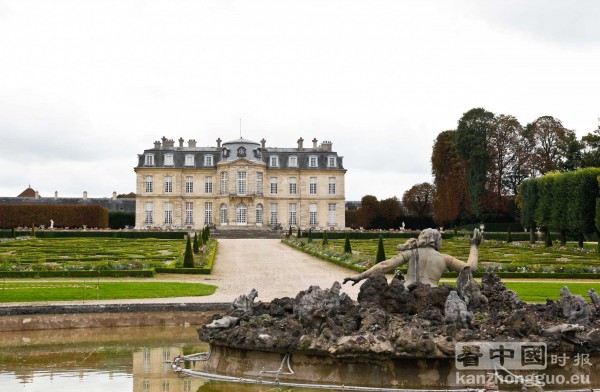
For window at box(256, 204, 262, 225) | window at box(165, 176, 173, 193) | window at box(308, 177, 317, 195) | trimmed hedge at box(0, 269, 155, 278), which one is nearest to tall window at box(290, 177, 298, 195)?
window at box(308, 177, 317, 195)

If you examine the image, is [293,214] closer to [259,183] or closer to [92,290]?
[259,183]

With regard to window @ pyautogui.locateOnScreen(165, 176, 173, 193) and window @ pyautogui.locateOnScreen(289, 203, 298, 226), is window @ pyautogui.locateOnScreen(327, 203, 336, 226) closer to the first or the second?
window @ pyautogui.locateOnScreen(289, 203, 298, 226)

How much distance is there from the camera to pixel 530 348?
7117mm

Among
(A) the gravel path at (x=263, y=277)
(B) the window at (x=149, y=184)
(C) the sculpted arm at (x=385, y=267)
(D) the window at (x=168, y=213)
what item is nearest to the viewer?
(C) the sculpted arm at (x=385, y=267)

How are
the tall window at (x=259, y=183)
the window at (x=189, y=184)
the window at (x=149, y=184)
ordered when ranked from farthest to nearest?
the window at (x=189, y=184), the window at (x=149, y=184), the tall window at (x=259, y=183)

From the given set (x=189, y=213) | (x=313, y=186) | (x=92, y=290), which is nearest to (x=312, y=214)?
(x=313, y=186)

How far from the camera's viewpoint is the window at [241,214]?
5556 centimetres

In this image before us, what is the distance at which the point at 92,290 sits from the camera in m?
14.7

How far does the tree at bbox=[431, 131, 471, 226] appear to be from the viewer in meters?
51.7

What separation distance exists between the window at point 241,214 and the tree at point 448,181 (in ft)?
45.1

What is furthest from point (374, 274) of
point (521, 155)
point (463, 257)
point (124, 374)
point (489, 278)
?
point (521, 155)

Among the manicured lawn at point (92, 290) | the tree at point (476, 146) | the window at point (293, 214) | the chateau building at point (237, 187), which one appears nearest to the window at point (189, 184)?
the chateau building at point (237, 187)

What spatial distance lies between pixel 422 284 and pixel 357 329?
117 centimetres

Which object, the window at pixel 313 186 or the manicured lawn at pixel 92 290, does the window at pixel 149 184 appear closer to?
the window at pixel 313 186
